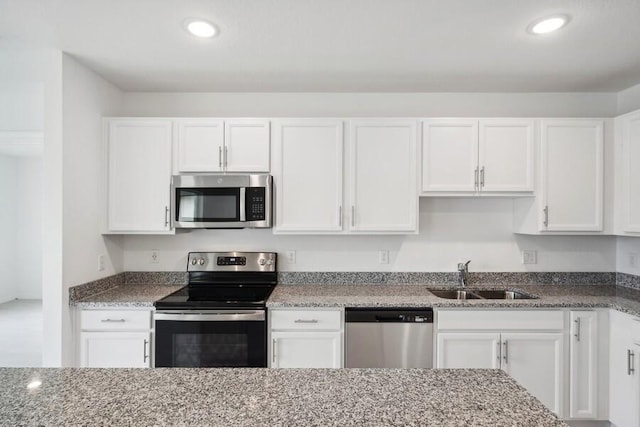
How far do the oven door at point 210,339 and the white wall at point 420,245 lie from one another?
0.74 meters

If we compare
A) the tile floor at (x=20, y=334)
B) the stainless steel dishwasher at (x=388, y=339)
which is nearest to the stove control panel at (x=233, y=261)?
the stainless steel dishwasher at (x=388, y=339)

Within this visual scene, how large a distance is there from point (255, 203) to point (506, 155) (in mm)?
1918

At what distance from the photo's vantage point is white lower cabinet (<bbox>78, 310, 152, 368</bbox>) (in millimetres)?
2289

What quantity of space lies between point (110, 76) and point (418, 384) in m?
2.91

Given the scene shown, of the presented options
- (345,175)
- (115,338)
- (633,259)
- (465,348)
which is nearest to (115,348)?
(115,338)

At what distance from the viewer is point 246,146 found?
2611 mm

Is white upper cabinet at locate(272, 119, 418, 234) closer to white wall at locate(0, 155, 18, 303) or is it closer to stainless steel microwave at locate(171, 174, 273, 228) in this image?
stainless steel microwave at locate(171, 174, 273, 228)

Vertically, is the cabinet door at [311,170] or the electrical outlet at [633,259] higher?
the cabinet door at [311,170]

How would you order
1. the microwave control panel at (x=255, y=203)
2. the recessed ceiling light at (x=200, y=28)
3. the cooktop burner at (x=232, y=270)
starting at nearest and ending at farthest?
the recessed ceiling light at (x=200, y=28) < the microwave control panel at (x=255, y=203) < the cooktop burner at (x=232, y=270)

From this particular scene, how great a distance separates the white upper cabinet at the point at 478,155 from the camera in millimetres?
2578

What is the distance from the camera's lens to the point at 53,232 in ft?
7.14

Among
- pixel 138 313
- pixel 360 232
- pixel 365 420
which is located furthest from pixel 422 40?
pixel 138 313

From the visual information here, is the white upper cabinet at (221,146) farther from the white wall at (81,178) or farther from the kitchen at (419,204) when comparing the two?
the white wall at (81,178)

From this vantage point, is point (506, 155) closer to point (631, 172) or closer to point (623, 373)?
point (631, 172)
